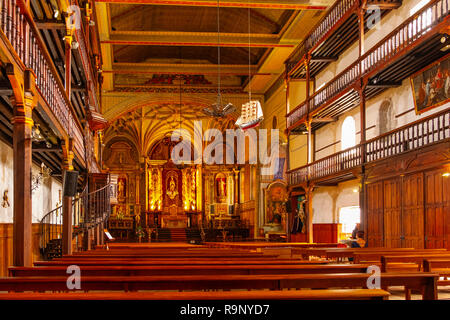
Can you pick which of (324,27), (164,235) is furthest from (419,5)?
(164,235)

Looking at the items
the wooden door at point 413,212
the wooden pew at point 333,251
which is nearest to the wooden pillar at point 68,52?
the wooden pew at point 333,251

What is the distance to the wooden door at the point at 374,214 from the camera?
15039 millimetres

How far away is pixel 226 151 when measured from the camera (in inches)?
1363

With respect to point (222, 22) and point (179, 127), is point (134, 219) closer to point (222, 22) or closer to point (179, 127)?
point (179, 127)

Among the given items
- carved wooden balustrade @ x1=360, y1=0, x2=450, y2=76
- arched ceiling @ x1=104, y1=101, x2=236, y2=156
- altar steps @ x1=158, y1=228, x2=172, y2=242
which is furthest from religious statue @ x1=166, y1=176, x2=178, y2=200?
carved wooden balustrade @ x1=360, y1=0, x2=450, y2=76

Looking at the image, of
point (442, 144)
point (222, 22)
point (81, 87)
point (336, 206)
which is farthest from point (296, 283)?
point (222, 22)

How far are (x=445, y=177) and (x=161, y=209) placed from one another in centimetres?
2357

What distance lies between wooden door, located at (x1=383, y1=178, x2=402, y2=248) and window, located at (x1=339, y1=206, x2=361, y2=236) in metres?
5.36

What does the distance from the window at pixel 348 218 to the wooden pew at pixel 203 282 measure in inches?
636

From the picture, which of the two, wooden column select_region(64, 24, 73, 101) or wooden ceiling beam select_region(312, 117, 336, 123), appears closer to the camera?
wooden column select_region(64, 24, 73, 101)

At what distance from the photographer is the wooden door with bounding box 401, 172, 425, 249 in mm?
12883

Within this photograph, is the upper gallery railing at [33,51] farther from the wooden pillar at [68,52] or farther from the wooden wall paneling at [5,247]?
the wooden wall paneling at [5,247]

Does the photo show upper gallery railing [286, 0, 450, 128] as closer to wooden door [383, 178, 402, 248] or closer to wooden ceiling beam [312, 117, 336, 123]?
wooden ceiling beam [312, 117, 336, 123]

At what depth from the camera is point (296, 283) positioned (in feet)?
14.2
